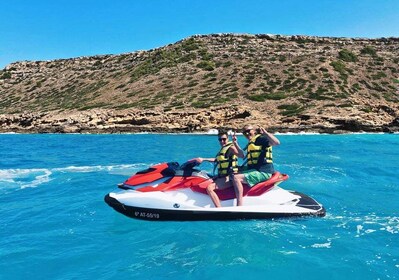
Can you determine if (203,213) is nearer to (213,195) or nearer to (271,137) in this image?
(213,195)

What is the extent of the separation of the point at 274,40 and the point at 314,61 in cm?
1563

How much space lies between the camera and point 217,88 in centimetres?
4981

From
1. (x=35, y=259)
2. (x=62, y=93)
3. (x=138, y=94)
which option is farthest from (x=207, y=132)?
(x=62, y=93)

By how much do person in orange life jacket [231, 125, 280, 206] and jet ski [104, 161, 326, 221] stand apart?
6.7 inches

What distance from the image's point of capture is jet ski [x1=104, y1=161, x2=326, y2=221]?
739 centimetres

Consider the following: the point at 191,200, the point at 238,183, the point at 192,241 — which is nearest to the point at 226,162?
the point at 238,183

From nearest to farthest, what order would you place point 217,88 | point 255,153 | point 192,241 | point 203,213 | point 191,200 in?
point 192,241, point 203,213, point 191,200, point 255,153, point 217,88

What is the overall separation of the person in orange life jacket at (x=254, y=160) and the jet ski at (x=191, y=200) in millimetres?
169

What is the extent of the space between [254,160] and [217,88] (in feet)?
140

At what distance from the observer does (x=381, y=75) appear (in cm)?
5206

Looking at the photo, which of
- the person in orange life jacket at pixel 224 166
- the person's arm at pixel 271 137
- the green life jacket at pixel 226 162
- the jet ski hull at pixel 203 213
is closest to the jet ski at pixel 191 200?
the jet ski hull at pixel 203 213

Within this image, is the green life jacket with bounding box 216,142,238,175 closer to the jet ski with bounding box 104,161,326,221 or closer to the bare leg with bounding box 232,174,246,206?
the bare leg with bounding box 232,174,246,206

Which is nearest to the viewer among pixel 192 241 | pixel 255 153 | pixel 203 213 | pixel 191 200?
pixel 192 241

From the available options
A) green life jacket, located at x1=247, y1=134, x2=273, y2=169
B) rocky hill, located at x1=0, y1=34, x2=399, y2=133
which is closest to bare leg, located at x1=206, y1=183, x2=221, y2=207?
green life jacket, located at x1=247, y1=134, x2=273, y2=169
